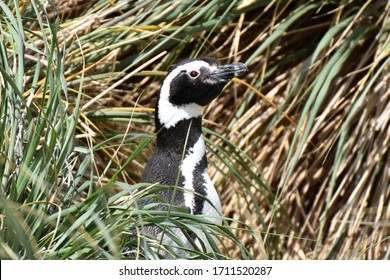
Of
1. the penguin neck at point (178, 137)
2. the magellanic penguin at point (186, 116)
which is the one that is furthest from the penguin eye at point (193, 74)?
the penguin neck at point (178, 137)

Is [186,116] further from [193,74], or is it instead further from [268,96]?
[268,96]

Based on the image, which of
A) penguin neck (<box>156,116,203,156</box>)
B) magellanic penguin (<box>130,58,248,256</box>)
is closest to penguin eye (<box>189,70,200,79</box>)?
magellanic penguin (<box>130,58,248,256</box>)

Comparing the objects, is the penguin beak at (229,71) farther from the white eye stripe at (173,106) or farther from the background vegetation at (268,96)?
the background vegetation at (268,96)

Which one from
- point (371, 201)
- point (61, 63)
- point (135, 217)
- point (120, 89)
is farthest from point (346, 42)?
point (135, 217)

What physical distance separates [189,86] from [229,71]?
0.12 meters

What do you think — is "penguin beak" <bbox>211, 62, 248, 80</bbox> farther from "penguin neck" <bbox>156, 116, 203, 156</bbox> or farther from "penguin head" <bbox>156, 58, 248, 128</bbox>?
"penguin neck" <bbox>156, 116, 203, 156</bbox>

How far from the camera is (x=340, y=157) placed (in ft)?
9.74

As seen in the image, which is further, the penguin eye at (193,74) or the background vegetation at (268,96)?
the background vegetation at (268,96)

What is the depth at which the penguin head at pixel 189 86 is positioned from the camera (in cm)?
264

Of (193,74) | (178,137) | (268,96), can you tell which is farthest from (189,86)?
(268,96)

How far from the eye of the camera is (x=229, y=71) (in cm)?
267

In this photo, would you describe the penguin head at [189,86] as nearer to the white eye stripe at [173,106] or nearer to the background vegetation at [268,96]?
the white eye stripe at [173,106]

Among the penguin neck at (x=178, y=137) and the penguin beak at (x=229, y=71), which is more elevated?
the penguin beak at (x=229, y=71)

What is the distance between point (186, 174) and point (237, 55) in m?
0.92
